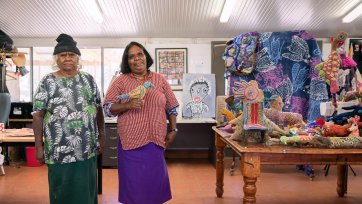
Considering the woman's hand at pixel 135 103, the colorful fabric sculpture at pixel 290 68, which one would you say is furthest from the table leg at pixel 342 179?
the woman's hand at pixel 135 103

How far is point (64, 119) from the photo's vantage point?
2.18m

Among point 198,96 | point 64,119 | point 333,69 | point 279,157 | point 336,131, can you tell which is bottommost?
point 279,157

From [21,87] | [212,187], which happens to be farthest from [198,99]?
[21,87]

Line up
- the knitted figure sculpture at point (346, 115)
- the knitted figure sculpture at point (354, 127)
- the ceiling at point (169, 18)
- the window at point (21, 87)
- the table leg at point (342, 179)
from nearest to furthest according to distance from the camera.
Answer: the knitted figure sculpture at point (354, 127), the knitted figure sculpture at point (346, 115), the table leg at point (342, 179), the ceiling at point (169, 18), the window at point (21, 87)

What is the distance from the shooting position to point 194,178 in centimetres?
476

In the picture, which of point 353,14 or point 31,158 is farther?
point 353,14

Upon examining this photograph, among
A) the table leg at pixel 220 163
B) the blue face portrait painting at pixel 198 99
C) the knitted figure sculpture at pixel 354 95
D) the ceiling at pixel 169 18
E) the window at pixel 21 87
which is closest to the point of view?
the knitted figure sculpture at pixel 354 95

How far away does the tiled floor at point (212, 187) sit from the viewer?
3.71 metres

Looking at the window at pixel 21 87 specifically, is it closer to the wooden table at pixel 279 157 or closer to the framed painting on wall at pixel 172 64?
the framed painting on wall at pixel 172 64

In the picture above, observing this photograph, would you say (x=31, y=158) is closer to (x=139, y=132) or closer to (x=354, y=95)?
(x=139, y=132)

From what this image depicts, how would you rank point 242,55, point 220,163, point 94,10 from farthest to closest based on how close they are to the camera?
point 94,10 < point 242,55 < point 220,163

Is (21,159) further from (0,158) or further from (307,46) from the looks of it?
(307,46)

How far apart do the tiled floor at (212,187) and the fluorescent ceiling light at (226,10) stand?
2.76m

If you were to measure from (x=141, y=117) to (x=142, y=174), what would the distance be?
382 mm
